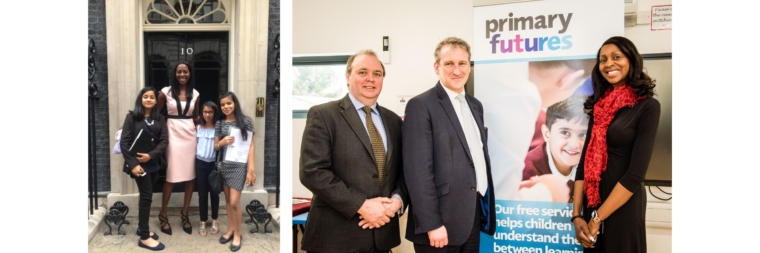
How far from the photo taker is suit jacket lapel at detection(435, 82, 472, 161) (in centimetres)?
263

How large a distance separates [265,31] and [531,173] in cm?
152

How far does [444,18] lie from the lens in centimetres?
290

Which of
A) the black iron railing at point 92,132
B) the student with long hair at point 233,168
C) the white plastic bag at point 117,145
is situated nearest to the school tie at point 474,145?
the student with long hair at point 233,168

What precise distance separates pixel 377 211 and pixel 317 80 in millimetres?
840

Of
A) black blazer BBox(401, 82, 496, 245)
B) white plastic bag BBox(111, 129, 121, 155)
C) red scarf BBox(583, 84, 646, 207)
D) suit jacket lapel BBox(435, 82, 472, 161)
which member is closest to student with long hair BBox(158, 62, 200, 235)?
white plastic bag BBox(111, 129, 121, 155)

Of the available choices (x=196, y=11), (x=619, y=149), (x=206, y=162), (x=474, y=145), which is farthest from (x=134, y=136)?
(x=619, y=149)

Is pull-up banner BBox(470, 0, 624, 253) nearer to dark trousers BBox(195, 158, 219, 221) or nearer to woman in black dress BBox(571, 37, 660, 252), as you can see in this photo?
woman in black dress BBox(571, 37, 660, 252)

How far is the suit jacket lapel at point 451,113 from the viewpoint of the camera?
8.63 feet

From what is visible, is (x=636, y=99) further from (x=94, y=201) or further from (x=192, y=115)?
(x=94, y=201)

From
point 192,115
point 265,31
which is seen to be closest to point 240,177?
point 192,115

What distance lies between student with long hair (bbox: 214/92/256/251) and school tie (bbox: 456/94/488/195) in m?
1.04

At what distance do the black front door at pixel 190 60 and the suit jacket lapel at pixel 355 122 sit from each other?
1.85 feet

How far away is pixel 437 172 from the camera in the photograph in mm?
2631
